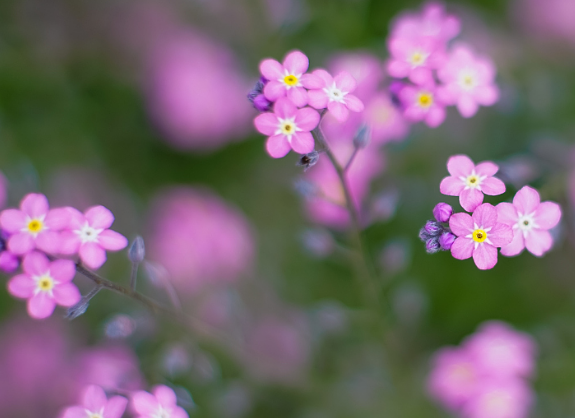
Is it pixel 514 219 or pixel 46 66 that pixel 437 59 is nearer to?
pixel 514 219

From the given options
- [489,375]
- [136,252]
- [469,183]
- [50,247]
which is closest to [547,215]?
[469,183]

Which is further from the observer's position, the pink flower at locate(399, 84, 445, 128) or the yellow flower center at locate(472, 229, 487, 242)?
the pink flower at locate(399, 84, 445, 128)

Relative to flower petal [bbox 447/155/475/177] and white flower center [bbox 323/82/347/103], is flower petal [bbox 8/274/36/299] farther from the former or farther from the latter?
flower petal [bbox 447/155/475/177]

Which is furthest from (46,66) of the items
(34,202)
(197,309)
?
(34,202)

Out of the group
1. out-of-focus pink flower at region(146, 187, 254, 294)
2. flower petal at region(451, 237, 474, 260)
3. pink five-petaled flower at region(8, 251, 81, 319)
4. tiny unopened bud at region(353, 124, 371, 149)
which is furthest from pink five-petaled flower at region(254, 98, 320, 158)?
out-of-focus pink flower at region(146, 187, 254, 294)

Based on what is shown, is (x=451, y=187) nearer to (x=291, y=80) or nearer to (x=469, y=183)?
(x=469, y=183)

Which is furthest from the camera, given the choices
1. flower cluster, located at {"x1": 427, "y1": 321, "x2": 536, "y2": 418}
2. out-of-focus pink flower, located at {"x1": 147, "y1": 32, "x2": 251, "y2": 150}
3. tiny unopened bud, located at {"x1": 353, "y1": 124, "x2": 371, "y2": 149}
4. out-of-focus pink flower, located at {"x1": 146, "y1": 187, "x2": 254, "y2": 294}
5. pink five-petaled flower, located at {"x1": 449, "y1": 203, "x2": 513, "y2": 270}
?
out-of-focus pink flower, located at {"x1": 147, "y1": 32, "x2": 251, "y2": 150}

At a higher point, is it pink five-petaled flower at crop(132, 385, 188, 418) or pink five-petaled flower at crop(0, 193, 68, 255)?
pink five-petaled flower at crop(0, 193, 68, 255)
